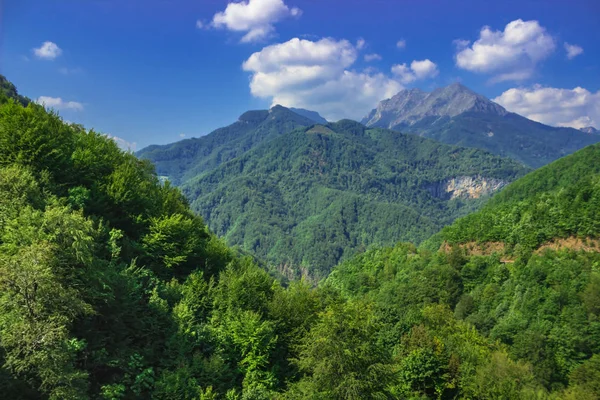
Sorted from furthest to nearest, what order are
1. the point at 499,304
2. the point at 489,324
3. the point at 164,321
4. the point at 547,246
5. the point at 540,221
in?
the point at 540,221 → the point at 547,246 → the point at 499,304 → the point at 489,324 → the point at 164,321

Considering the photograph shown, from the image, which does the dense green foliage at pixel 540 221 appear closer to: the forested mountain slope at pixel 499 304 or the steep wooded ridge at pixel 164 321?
the forested mountain slope at pixel 499 304

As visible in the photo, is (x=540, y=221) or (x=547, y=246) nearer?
(x=547, y=246)

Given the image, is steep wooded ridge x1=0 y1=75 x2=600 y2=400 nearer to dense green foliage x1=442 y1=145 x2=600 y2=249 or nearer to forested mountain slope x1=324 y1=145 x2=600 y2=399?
forested mountain slope x1=324 y1=145 x2=600 y2=399

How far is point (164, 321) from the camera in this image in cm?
2648

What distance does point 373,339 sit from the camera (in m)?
25.2

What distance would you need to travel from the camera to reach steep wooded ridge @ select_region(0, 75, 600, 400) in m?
17.5

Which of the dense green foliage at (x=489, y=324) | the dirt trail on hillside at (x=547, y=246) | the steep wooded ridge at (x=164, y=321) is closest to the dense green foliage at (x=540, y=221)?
the dirt trail on hillside at (x=547, y=246)

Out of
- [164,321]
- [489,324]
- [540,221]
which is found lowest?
[489,324]

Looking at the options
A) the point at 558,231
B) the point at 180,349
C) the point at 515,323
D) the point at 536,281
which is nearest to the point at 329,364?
the point at 180,349

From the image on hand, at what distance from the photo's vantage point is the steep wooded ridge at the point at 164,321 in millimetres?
17484

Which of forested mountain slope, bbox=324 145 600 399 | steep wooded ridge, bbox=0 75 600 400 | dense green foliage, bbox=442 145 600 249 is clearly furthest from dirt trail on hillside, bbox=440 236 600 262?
steep wooded ridge, bbox=0 75 600 400

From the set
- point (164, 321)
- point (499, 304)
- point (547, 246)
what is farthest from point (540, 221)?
point (164, 321)

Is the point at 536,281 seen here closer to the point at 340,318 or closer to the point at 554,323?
the point at 554,323

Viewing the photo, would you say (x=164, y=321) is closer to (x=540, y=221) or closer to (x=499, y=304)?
(x=499, y=304)
